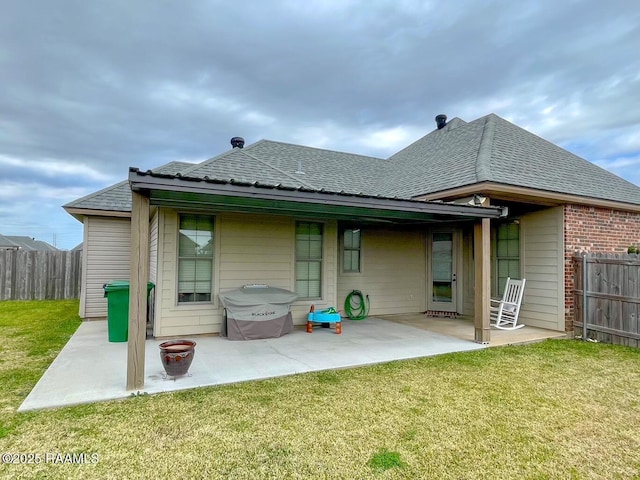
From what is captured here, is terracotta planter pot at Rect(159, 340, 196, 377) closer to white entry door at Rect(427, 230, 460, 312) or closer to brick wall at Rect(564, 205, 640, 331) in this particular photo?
white entry door at Rect(427, 230, 460, 312)

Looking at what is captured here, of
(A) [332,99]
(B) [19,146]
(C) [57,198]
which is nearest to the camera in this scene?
(A) [332,99]

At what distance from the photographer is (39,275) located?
12.3 meters

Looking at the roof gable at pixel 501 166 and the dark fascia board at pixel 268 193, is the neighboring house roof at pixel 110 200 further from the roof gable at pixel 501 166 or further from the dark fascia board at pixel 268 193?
the roof gable at pixel 501 166

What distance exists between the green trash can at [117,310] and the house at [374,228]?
20.6 inches

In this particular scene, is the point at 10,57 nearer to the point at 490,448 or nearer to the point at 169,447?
the point at 169,447

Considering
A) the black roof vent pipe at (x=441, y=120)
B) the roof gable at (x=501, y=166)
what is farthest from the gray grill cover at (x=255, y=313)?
the black roof vent pipe at (x=441, y=120)

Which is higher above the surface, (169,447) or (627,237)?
(627,237)

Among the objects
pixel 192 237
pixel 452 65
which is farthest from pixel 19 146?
pixel 452 65

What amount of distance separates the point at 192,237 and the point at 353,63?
6779 mm

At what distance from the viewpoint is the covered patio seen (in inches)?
157

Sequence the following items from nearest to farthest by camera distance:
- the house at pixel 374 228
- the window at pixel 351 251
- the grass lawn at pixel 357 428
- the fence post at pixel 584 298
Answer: the grass lawn at pixel 357 428, the house at pixel 374 228, the fence post at pixel 584 298, the window at pixel 351 251

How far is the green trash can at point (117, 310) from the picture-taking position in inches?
246

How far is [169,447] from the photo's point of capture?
2787 mm

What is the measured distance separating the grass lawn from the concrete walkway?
0.23 metres
